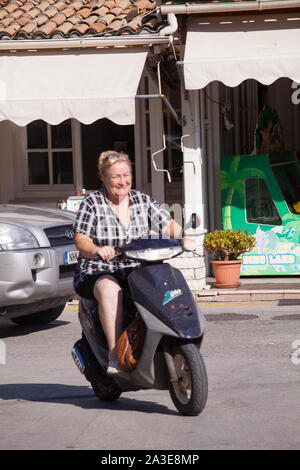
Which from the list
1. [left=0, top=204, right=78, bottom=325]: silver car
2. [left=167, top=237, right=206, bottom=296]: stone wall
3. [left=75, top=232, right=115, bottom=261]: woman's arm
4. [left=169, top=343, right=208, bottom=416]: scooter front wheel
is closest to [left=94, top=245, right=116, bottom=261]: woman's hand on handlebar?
[left=75, top=232, right=115, bottom=261]: woman's arm

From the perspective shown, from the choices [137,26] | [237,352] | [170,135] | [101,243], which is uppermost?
[137,26]

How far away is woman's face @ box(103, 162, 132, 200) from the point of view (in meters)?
6.17

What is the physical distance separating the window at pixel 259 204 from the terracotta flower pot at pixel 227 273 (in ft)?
3.91

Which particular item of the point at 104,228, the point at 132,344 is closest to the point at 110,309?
the point at 132,344

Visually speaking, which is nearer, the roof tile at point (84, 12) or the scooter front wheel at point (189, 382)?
the scooter front wheel at point (189, 382)

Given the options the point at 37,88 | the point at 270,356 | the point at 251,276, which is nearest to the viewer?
the point at 270,356

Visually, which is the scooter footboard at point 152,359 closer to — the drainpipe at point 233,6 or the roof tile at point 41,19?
the drainpipe at point 233,6

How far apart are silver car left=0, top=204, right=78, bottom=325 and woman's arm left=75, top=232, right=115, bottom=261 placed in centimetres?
318

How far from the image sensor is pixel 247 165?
44.9ft

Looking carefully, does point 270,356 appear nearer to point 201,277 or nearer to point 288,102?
point 201,277

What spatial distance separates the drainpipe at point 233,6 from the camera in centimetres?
1175

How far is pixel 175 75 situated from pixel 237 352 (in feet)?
22.4

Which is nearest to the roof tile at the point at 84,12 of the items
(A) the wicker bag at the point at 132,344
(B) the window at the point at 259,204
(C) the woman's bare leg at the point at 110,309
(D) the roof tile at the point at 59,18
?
(D) the roof tile at the point at 59,18

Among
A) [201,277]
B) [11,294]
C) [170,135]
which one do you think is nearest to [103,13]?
[170,135]
